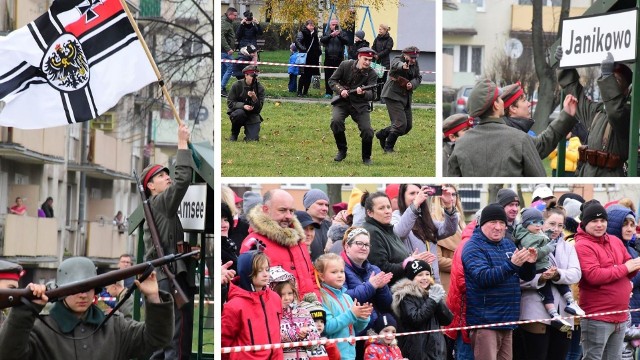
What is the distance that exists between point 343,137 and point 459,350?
4.86m

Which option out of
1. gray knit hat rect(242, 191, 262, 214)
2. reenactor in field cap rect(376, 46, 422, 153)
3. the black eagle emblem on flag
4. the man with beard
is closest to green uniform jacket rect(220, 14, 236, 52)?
reenactor in field cap rect(376, 46, 422, 153)

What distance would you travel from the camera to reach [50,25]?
41.3 feet

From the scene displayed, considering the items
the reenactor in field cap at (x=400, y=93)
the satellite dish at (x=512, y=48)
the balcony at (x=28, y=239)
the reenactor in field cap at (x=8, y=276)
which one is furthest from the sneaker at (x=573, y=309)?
the balcony at (x=28, y=239)

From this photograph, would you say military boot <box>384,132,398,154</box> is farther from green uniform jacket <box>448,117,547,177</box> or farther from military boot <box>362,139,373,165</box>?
green uniform jacket <box>448,117,547,177</box>

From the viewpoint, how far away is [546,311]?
12.7m

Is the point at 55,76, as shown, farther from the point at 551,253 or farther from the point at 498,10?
the point at 498,10

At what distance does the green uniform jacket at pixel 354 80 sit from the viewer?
16.6 m

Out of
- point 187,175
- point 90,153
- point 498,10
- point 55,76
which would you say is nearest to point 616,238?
point 187,175

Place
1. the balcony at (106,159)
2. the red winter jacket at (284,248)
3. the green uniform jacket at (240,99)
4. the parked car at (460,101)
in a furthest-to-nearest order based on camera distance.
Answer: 1. the balcony at (106,159)
2. the parked car at (460,101)
3. the green uniform jacket at (240,99)
4. the red winter jacket at (284,248)

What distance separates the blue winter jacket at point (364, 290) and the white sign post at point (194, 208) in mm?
1735

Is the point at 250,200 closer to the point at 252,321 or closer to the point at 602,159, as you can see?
the point at 252,321

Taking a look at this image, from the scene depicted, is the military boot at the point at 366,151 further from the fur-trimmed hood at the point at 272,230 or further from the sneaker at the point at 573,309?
the fur-trimmed hood at the point at 272,230

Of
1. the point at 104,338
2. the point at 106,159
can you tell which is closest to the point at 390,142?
the point at 104,338

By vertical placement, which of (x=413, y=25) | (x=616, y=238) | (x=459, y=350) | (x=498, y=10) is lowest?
(x=459, y=350)
